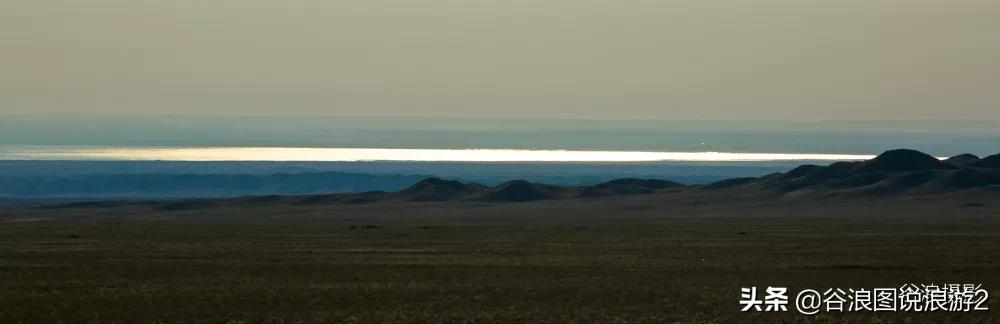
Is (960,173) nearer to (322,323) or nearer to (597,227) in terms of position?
(597,227)

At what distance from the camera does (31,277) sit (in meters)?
42.9

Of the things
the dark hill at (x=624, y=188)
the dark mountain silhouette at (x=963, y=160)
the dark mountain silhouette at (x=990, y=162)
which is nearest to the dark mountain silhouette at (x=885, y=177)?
the dark mountain silhouette at (x=963, y=160)

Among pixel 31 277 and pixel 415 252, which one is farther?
pixel 415 252

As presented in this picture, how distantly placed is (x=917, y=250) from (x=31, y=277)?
29.7 m

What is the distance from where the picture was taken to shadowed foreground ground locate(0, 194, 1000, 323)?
108ft

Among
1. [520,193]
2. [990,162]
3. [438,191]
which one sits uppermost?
[990,162]

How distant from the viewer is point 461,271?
45438 mm

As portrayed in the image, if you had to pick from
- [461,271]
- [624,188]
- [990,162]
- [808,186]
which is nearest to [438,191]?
[624,188]

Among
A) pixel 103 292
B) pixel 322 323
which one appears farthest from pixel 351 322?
pixel 103 292

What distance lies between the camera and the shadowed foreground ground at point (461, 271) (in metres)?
32.8

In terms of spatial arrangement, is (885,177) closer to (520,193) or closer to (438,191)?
(520,193)

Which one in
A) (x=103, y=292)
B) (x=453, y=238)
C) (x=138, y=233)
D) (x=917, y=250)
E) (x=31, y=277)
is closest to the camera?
(x=103, y=292)

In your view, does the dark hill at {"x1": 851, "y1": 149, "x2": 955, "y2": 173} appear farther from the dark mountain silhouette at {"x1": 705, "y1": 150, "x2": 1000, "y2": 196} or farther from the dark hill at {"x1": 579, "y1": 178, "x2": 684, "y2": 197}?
the dark hill at {"x1": 579, "y1": 178, "x2": 684, "y2": 197}

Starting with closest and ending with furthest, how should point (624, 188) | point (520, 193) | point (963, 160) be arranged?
point (520, 193)
point (624, 188)
point (963, 160)
